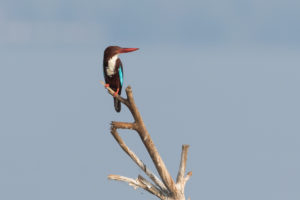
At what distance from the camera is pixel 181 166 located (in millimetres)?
13211

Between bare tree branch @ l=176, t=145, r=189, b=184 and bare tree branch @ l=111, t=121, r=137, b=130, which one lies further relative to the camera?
bare tree branch @ l=176, t=145, r=189, b=184

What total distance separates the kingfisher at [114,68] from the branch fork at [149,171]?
388 mm

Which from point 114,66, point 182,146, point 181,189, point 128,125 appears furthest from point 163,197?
point 114,66

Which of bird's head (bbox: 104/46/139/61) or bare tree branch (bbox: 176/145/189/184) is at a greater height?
bird's head (bbox: 104/46/139/61)

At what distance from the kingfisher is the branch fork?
388mm

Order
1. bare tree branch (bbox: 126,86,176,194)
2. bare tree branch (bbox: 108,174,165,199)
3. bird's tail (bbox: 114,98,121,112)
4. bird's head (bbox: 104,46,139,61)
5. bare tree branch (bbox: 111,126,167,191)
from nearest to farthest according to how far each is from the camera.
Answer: bare tree branch (bbox: 126,86,176,194)
bird's head (bbox: 104,46,139,61)
bare tree branch (bbox: 111,126,167,191)
bird's tail (bbox: 114,98,121,112)
bare tree branch (bbox: 108,174,165,199)

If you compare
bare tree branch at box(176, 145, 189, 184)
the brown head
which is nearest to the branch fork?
bare tree branch at box(176, 145, 189, 184)

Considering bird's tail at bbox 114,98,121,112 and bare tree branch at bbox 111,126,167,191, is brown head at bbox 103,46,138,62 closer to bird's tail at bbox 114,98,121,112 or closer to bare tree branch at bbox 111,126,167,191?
bird's tail at bbox 114,98,121,112

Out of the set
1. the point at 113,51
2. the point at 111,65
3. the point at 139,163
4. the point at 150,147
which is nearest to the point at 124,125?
the point at 150,147

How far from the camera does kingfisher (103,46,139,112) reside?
12.3 meters

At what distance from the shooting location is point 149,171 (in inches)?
503

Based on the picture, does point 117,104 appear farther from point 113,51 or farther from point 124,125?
point 113,51

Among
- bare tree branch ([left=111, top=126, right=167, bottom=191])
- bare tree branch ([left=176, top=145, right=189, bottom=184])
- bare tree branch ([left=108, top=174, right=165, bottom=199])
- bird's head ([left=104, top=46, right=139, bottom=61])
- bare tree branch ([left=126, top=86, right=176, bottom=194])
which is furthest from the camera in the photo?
bare tree branch ([left=176, top=145, right=189, bottom=184])

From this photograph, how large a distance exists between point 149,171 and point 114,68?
2.49m
